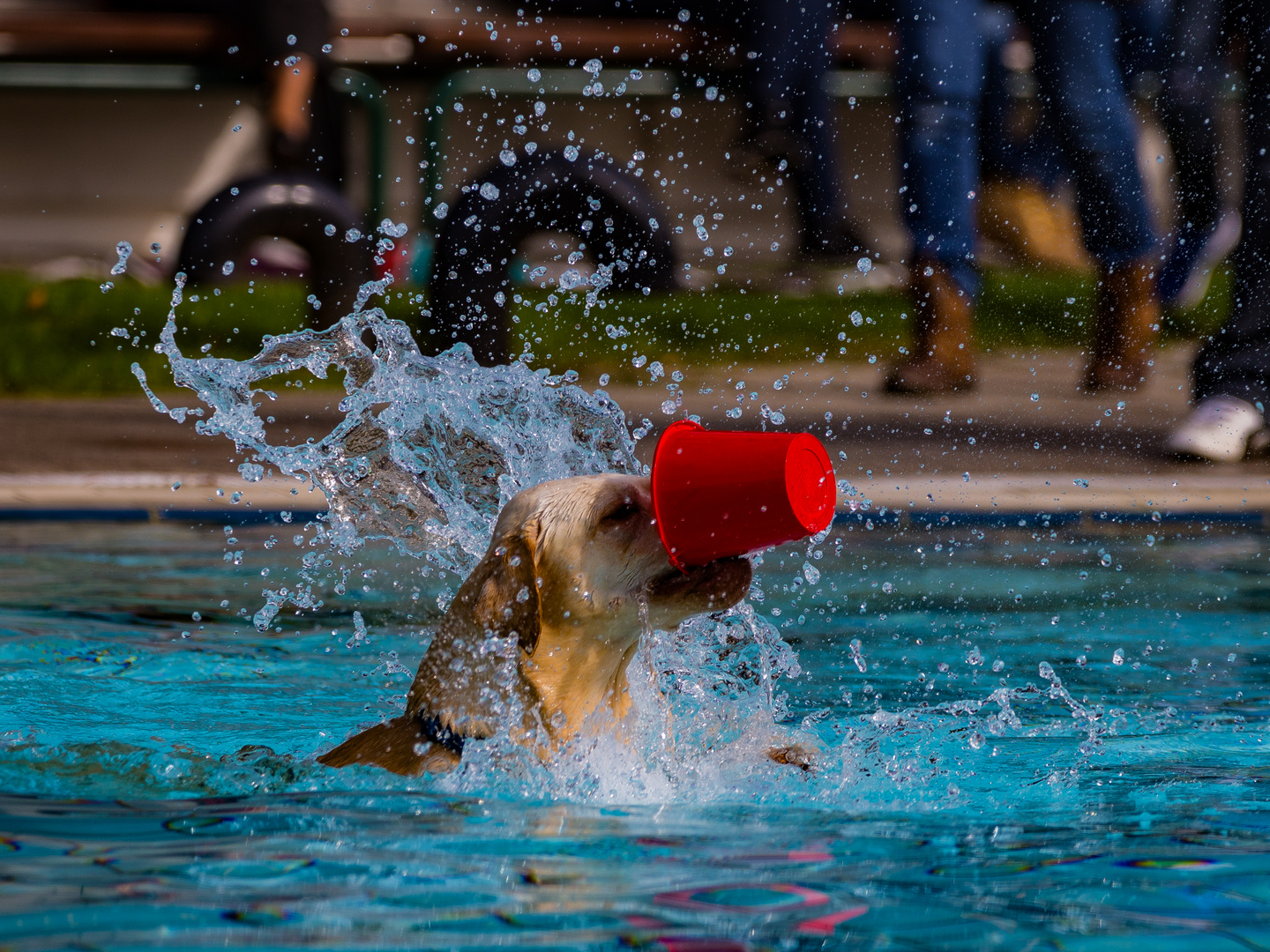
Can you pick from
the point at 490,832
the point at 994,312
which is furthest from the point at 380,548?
the point at 994,312

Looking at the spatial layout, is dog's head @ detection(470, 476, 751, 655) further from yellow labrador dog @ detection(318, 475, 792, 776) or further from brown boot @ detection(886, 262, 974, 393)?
brown boot @ detection(886, 262, 974, 393)

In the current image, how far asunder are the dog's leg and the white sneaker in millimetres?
4453

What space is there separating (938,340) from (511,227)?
90.9 inches

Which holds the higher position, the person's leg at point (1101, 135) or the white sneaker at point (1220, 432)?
the person's leg at point (1101, 135)

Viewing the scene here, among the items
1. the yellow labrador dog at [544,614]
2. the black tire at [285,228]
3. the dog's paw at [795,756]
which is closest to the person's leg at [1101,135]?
the black tire at [285,228]

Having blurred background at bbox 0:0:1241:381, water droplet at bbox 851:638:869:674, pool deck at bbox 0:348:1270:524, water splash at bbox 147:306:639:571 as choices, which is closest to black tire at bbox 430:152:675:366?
blurred background at bbox 0:0:1241:381

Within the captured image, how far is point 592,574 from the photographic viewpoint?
10.7ft

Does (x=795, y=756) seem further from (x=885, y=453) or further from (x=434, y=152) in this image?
(x=434, y=152)

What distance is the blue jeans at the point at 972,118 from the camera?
7.69m

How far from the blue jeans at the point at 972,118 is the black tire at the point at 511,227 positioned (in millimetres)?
1732

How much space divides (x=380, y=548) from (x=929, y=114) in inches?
131

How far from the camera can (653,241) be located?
360 inches

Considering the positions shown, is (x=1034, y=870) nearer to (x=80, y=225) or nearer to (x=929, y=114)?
(x=929, y=114)

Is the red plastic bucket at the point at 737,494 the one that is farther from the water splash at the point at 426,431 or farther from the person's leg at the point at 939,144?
the person's leg at the point at 939,144
